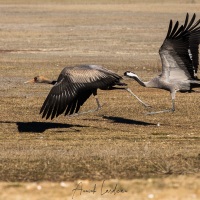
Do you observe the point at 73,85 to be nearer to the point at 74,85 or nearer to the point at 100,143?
the point at 74,85

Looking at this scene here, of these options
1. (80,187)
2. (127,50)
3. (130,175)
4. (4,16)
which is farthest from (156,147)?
(4,16)

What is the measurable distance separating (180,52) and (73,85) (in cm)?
179

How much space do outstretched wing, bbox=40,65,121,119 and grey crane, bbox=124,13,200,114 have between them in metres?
0.72

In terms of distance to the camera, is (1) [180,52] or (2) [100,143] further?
(1) [180,52]

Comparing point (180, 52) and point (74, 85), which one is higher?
point (180, 52)

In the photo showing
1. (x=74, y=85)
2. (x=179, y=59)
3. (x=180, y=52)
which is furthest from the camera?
(x=179, y=59)

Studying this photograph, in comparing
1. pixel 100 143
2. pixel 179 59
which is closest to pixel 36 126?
pixel 100 143

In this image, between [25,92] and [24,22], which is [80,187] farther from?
[24,22]

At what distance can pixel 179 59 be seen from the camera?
492 inches

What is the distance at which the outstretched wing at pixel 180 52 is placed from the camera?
40.0 ft

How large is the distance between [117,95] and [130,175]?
7593 millimetres
